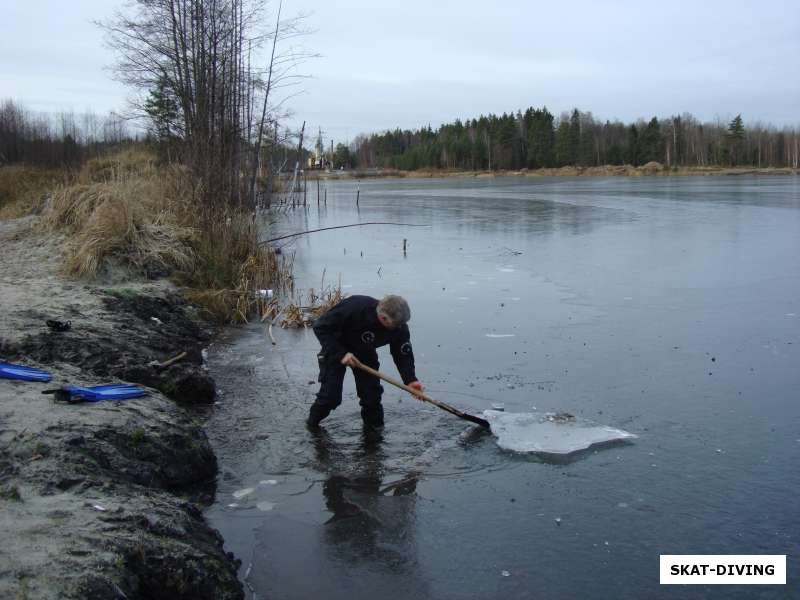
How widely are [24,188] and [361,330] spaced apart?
550 inches

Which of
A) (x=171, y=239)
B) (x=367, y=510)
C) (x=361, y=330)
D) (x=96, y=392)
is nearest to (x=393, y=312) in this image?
(x=361, y=330)

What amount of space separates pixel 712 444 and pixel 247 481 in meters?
3.30

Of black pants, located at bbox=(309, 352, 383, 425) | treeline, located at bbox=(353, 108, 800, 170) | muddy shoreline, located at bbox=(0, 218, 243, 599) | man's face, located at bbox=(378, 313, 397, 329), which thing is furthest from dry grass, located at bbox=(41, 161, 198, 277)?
treeline, located at bbox=(353, 108, 800, 170)

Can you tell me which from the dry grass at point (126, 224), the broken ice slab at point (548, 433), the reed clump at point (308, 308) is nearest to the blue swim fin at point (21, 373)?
the broken ice slab at point (548, 433)

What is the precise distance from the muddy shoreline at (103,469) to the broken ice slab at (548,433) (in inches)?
84.2

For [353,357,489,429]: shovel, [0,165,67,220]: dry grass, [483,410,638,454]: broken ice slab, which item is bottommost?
[483,410,638,454]: broken ice slab

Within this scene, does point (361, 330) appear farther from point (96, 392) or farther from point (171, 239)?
point (171, 239)

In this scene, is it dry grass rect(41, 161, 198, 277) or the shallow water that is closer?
the shallow water

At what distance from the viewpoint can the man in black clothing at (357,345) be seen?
18.4 ft

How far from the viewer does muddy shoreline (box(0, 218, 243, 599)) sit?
3.09 metres

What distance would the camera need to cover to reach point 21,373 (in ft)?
16.8

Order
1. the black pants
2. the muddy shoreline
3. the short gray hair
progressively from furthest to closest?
the black pants
the short gray hair
the muddy shoreline

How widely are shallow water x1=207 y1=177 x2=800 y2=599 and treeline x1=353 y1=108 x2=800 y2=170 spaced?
257 feet

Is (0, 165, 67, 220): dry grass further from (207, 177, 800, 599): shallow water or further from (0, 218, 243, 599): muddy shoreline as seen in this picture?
(0, 218, 243, 599): muddy shoreline
